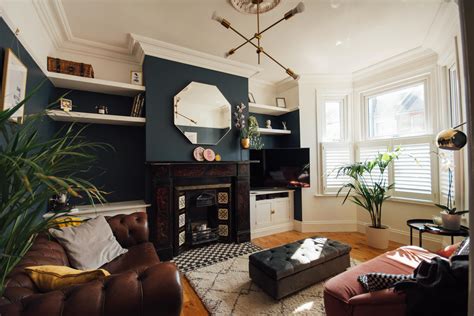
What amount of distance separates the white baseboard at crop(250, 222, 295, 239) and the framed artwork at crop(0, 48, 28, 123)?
324cm

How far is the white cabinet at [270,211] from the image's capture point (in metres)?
3.59

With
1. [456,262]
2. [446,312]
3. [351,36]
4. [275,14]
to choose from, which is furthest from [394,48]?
[446,312]

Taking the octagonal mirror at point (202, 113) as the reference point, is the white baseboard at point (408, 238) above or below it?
below

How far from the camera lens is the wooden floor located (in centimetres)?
186

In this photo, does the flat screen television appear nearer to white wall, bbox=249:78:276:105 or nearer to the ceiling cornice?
white wall, bbox=249:78:276:105

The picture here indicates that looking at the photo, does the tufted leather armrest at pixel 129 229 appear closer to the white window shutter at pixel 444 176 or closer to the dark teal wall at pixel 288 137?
the dark teal wall at pixel 288 137

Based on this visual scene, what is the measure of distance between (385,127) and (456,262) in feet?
10.2

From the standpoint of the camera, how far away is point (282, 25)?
2.47m

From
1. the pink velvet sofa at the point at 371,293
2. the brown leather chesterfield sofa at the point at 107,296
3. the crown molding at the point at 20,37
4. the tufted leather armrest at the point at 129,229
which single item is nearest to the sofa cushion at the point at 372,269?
the pink velvet sofa at the point at 371,293

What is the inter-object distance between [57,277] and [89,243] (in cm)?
75

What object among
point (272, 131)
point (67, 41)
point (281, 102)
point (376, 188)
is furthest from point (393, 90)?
point (67, 41)

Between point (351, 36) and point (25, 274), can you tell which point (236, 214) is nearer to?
point (25, 274)

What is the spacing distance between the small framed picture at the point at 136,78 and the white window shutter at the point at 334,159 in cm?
326

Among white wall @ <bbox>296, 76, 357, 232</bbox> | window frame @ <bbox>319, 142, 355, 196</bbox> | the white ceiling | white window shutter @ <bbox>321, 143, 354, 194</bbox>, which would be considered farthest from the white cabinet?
the white ceiling
